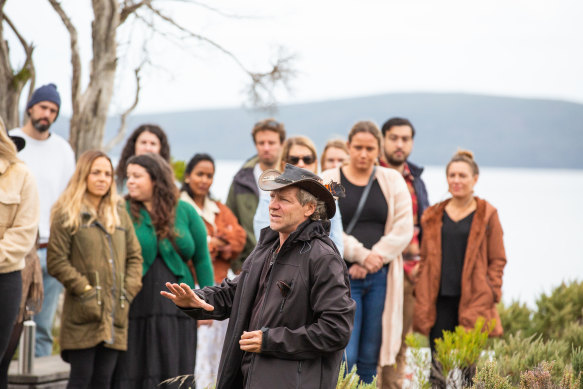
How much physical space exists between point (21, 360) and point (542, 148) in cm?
6960

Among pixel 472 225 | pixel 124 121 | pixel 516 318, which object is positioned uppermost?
pixel 124 121

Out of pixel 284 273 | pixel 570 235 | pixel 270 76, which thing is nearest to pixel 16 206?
pixel 284 273

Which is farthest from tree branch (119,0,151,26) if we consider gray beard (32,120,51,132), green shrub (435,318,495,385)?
green shrub (435,318,495,385)

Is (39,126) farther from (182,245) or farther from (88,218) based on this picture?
(182,245)

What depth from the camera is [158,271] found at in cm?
619

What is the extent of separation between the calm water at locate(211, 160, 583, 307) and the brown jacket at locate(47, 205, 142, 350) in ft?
9.18

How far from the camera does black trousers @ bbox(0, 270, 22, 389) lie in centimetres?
522

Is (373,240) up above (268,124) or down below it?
below

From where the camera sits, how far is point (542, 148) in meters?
71.4

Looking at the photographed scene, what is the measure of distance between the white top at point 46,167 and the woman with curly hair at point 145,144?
473 millimetres

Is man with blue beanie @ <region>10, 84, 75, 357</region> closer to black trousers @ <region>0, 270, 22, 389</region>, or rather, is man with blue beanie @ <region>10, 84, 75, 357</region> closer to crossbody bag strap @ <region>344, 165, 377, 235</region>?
black trousers @ <region>0, 270, 22, 389</region>

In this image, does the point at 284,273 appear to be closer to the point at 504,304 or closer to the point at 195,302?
the point at 195,302

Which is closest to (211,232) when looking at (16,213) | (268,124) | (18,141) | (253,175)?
(253,175)

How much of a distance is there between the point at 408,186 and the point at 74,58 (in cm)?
563
